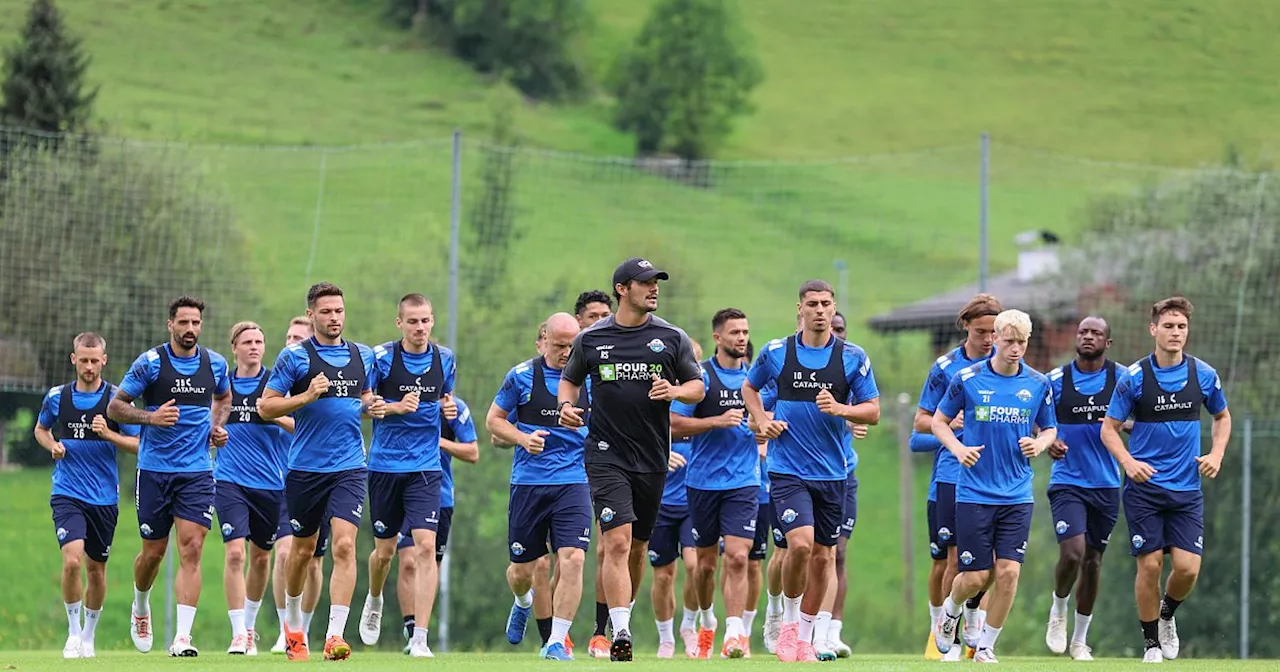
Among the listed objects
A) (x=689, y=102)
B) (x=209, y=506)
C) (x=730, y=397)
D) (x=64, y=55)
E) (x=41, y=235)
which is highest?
(x=689, y=102)

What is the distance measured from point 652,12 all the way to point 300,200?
5276 centimetres

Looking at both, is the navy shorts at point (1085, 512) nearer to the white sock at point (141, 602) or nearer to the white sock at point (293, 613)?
the white sock at point (293, 613)

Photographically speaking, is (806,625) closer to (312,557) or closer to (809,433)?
(809,433)

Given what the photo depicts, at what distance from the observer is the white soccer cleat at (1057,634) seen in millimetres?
14148

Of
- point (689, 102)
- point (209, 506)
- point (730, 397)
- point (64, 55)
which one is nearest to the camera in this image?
point (209, 506)

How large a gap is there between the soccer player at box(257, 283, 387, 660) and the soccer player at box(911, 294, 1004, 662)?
4.17 meters

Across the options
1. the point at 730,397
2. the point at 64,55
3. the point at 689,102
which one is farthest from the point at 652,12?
the point at 730,397

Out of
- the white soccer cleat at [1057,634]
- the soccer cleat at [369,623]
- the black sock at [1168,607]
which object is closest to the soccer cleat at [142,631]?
the soccer cleat at [369,623]

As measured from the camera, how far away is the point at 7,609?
21938 millimetres

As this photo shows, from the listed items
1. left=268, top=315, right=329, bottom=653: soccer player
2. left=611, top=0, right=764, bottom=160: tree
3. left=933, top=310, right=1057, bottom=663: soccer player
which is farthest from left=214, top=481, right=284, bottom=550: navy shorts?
left=611, top=0, right=764, bottom=160: tree

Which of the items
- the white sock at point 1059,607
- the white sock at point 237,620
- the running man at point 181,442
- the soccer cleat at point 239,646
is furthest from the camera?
the white sock at point 1059,607

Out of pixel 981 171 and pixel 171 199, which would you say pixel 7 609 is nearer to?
pixel 171 199

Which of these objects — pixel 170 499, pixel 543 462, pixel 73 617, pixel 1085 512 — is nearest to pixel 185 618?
pixel 170 499

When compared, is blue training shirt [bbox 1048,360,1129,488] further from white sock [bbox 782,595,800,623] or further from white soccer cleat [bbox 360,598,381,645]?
white soccer cleat [bbox 360,598,381,645]
